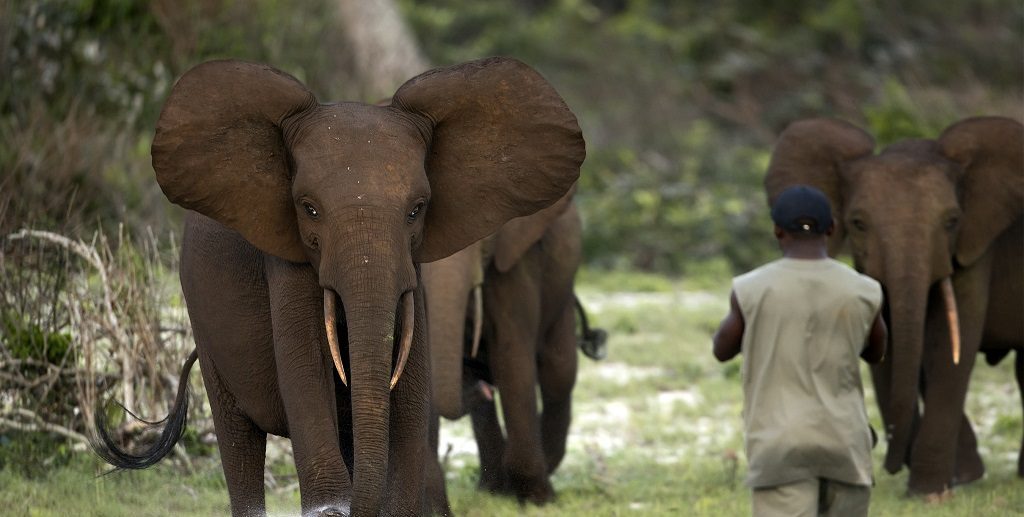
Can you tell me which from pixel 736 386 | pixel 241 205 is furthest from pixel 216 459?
pixel 736 386

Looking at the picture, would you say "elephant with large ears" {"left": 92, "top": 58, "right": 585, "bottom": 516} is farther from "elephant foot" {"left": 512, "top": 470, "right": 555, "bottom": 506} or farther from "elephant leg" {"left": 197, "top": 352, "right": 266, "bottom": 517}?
"elephant foot" {"left": 512, "top": 470, "right": 555, "bottom": 506}

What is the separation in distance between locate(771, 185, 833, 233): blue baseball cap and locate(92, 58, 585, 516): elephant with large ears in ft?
3.30

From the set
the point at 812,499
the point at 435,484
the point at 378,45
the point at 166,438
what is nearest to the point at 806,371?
the point at 812,499

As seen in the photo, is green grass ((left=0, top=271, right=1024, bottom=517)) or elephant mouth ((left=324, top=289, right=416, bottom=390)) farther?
green grass ((left=0, top=271, right=1024, bottom=517))

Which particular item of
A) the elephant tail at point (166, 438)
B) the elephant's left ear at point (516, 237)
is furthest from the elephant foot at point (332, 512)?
the elephant's left ear at point (516, 237)

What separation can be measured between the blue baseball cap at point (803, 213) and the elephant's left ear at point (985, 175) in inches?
136

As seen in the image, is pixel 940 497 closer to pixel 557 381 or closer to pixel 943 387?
pixel 943 387

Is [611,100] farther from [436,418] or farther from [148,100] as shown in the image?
[436,418]

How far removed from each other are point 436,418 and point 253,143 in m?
2.24

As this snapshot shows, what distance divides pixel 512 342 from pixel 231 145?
316 centimetres

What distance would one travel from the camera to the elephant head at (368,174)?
6215 mm

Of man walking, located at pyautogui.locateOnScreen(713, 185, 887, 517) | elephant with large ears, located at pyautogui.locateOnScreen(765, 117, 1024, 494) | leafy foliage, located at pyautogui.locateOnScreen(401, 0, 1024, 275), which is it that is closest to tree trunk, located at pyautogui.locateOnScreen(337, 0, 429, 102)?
leafy foliage, located at pyautogui.locateOnScreen(401, 0, 1024, 275)

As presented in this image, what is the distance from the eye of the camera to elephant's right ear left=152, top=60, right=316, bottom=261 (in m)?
6.62

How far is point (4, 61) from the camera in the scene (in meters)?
15.0
